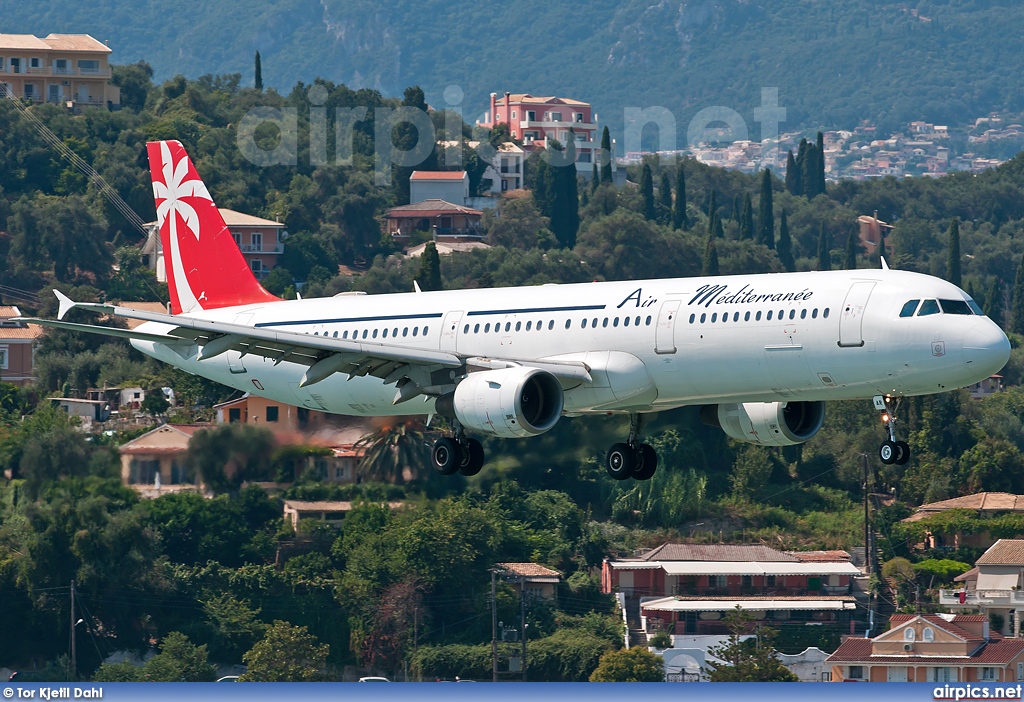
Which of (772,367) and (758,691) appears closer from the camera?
(758,691)

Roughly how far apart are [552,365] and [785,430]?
679cm

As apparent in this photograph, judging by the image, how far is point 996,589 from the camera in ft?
349

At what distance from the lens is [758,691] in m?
32.5

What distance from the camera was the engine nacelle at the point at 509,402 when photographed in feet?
144

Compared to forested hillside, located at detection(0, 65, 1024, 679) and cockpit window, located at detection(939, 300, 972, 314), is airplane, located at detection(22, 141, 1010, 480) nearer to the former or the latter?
cockpit window, located at detection(939, 300, 972, 314)

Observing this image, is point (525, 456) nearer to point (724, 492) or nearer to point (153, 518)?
point (153, 518)

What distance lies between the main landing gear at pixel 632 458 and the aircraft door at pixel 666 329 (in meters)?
4.53

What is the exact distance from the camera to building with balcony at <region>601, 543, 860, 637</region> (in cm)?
10562

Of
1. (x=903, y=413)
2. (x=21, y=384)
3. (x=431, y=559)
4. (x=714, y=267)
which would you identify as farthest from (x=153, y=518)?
(x=714, y=267)

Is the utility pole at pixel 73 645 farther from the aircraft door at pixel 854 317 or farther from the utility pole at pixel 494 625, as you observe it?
the aircraft door at pixel 854 317

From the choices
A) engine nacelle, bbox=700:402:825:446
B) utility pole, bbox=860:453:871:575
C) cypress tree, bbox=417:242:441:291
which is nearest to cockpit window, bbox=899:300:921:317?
engine nacelle, bbox=700:402:825:446

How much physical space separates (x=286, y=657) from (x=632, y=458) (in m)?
49.5

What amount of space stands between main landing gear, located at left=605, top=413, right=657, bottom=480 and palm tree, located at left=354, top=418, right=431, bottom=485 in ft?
89.2

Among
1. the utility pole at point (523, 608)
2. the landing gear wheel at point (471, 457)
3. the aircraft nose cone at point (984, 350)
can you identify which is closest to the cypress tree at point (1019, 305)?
the utility pole at point (523, 608)
